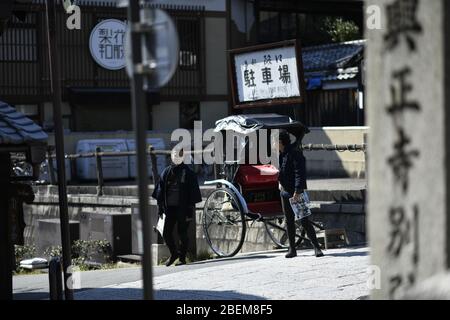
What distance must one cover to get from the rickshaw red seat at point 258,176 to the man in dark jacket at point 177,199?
1.03 m

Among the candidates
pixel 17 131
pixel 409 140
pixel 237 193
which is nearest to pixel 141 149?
pixel 409 140

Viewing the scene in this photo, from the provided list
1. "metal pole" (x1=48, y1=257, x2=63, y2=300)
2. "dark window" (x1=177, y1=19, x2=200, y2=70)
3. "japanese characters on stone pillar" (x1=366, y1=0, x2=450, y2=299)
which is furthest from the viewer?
"dark window" (x1=177, y1=19, x2=200, y2=70)

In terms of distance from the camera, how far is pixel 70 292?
10.2 metres

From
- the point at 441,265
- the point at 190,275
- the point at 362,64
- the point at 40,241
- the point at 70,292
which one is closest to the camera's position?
the point at 441,265

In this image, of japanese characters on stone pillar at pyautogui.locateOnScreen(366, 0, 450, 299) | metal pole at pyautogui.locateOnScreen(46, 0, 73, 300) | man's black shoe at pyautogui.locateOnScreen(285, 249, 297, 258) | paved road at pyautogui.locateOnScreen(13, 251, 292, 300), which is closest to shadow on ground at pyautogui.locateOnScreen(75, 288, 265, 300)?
paved road at pyautogui.locateOnScreen(13, 251, 292, 300)

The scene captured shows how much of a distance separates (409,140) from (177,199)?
10.1 meters

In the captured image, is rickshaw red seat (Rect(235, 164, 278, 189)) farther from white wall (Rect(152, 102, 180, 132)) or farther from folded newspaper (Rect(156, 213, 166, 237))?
white wall (Rect(152, 102, 180, 132))

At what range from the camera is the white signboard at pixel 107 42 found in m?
29.0

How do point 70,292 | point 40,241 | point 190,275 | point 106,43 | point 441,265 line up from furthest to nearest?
1. point 106,43
2. point 40,241
3. point 190,275
4. point 70,292
5. point 441,265

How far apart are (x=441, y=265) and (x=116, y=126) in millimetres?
26185

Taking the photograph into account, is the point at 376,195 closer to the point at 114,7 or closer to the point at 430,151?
the point at 430,151

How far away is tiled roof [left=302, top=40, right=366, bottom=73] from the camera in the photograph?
26227 mm

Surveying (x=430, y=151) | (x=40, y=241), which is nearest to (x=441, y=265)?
(x=430, y=151)

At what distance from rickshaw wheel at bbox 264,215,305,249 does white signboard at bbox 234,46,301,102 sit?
89.0 inches
